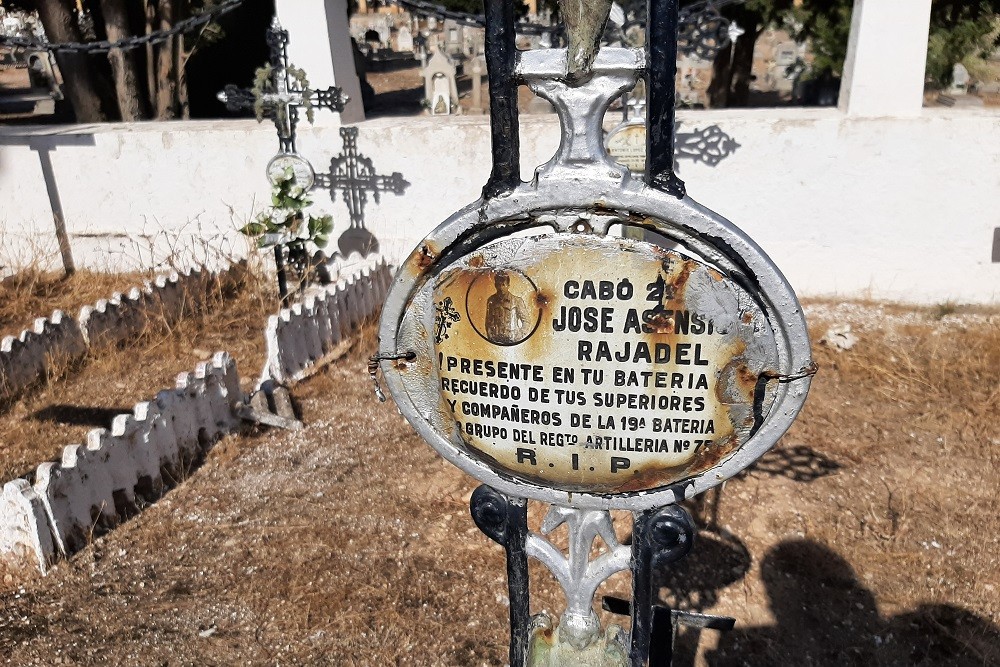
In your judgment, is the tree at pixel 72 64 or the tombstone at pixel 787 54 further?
the tombstone at pixel 787 54

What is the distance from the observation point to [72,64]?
8.05m

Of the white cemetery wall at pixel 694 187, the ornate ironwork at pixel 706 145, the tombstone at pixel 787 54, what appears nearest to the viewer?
the white cemetery wall at pixel 694 187

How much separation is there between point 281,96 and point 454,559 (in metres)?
3.35

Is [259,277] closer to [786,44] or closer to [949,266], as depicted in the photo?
[949,266]

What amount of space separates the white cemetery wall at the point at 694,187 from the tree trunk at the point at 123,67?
231 centimetres

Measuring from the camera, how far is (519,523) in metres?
1.79

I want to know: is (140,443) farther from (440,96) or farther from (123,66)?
(440,96)

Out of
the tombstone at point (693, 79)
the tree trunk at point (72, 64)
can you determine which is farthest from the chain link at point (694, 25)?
the tombstone at point (693, 79)

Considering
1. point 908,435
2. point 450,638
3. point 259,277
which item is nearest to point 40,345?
point 259,277

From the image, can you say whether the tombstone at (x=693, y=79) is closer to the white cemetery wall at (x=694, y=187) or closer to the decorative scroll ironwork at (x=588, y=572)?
the white cemetery wall at (x=694, y=187)

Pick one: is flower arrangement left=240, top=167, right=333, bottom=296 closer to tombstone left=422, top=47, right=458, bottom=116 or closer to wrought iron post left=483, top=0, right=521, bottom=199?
wrought iron post left=483, top=0, right=521, bottom=199

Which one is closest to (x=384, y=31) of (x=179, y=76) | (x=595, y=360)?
(x=179, y=76)

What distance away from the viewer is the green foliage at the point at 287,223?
5.27 m

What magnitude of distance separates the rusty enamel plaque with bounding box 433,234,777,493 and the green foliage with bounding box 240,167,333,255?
3.90 metres
